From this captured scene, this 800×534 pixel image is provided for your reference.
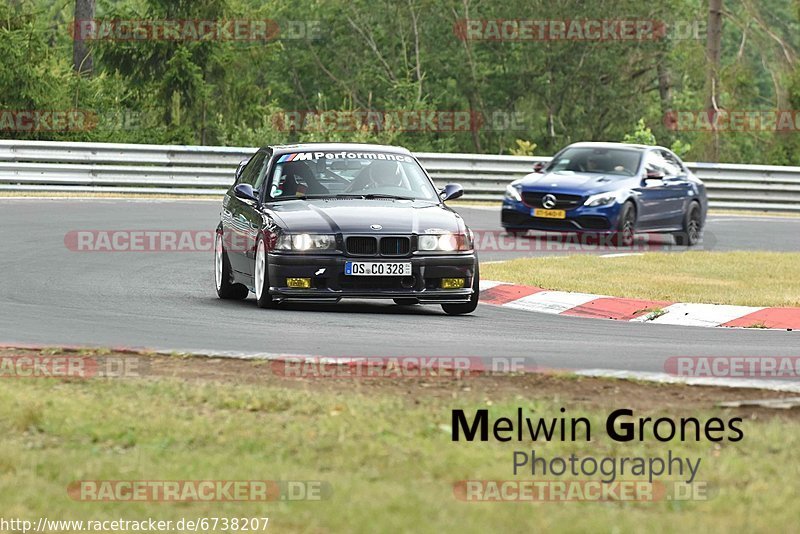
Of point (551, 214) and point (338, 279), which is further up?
point (338, 279)

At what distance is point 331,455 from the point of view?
6.81 m

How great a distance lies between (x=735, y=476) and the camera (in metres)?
6.50

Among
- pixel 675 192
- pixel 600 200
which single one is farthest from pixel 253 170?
pixel 675 192

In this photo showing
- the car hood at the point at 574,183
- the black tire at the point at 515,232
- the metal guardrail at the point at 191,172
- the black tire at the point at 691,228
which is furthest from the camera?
the metal guardrail at the point at 191,172

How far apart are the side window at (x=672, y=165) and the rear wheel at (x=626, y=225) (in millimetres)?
1507

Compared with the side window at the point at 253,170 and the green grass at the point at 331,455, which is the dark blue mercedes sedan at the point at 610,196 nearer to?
the side window at the point at 253,170

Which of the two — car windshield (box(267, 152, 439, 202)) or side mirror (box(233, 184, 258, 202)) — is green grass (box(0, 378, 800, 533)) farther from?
car windshield (box(267, 152, 439, 202))

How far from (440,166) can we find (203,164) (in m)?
4.74

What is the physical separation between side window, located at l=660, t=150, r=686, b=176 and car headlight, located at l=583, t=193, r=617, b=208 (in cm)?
193

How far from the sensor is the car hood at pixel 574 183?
861 inches

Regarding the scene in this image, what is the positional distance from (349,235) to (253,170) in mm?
2439

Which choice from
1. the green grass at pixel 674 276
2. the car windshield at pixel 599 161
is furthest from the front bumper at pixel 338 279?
the car windshield at pixel 599 161

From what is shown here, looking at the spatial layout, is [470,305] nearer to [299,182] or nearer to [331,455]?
[299,182]

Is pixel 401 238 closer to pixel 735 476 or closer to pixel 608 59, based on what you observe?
pixel 735 476
